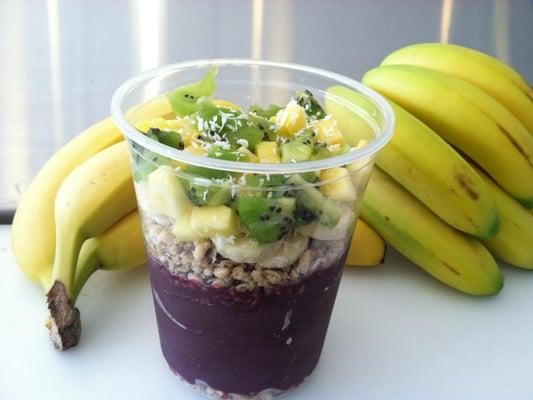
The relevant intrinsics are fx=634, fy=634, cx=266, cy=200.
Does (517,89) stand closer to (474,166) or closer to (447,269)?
(474,166)

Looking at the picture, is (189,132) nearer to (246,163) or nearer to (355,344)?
(246,163)

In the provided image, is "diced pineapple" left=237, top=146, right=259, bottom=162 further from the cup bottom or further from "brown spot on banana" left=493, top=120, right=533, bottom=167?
"brown spot on banana" left=493, top=120, right=533, bottom=167

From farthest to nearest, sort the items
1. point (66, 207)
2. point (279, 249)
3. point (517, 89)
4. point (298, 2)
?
point (298, 2), point (517, 89), point (66, 207), point (279, 249)

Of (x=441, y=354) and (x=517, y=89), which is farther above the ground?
(x=517, y=89)

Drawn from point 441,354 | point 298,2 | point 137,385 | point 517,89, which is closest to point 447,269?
point 441,354

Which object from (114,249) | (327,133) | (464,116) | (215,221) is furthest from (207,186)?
(464,116)

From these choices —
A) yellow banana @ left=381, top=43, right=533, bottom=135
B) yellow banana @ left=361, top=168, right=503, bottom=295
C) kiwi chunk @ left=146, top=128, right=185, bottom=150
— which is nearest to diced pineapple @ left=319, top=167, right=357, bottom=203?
kiwi chunk @ left=146, top=128, right=185, bottom=150

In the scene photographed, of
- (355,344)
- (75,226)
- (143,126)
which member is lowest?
(355,344)
